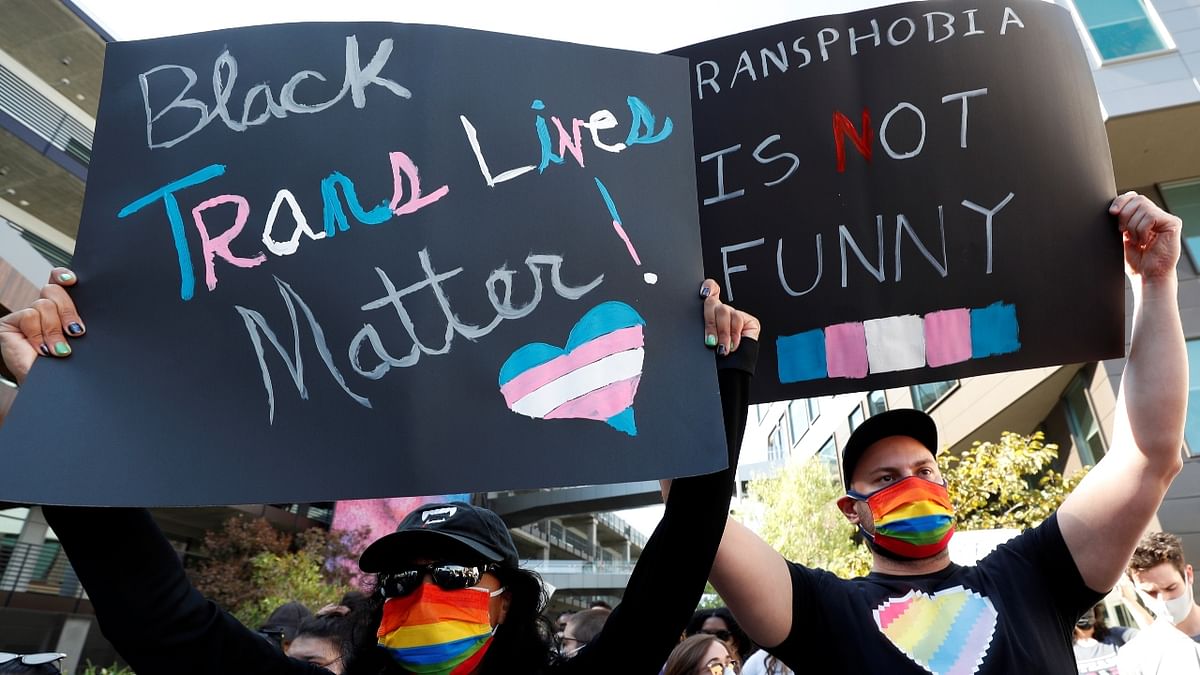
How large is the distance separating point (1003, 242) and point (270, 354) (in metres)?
1.95

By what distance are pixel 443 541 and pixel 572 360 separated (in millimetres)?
631

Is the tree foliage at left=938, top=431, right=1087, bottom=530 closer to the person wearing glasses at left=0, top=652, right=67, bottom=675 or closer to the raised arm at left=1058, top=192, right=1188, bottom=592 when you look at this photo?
the raised arm at left=1058, top=192, right=1188, bottom=592

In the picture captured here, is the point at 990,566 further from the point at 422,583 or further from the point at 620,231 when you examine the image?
the point at 422,583

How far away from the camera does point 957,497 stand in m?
10.1

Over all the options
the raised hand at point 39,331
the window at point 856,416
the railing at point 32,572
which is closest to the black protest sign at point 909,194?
the raised hand at point 39,331

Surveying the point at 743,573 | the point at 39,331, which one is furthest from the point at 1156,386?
the point at 39,331

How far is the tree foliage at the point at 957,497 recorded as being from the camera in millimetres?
10141

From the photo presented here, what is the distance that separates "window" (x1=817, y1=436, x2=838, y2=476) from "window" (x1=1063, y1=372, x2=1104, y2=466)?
1032 centimetres

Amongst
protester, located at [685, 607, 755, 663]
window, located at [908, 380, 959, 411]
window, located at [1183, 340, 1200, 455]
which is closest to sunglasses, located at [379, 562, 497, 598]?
protester, located at [685, 607, 755, 663]

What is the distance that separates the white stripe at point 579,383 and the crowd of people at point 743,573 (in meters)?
0.18

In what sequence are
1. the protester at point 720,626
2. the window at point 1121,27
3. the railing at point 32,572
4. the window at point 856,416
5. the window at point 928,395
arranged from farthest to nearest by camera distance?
the window at point 856,416
the window at point 928,395
the railing at point 32,572
the window at point 1121,27
the protester at point 720,626

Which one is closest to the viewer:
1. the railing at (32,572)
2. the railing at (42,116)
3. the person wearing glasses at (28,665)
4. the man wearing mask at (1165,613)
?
the person wearing glasses at (28,665)

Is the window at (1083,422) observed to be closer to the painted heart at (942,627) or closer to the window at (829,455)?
the window at (829,455)

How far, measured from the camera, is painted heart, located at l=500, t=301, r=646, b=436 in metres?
1.39
